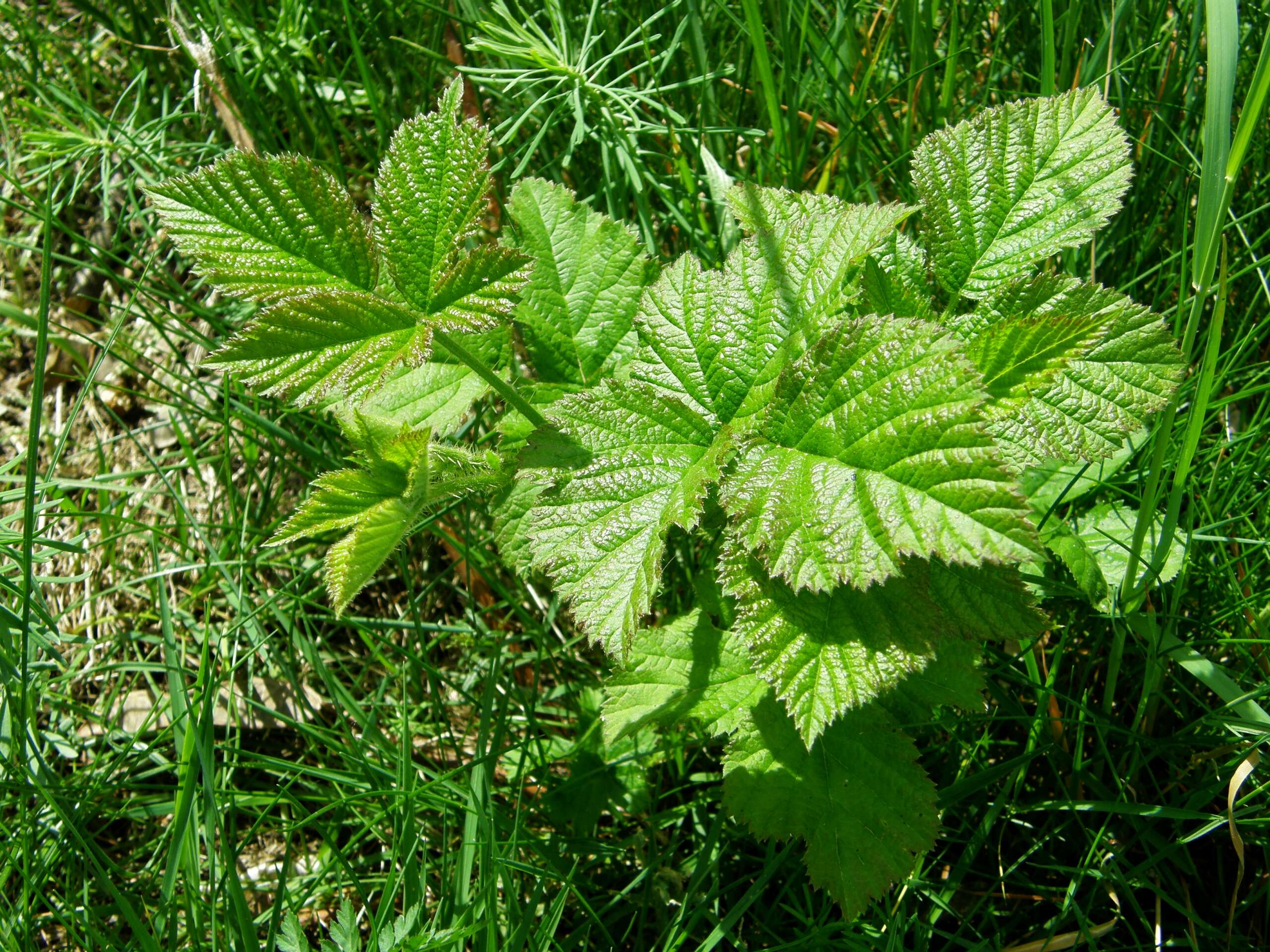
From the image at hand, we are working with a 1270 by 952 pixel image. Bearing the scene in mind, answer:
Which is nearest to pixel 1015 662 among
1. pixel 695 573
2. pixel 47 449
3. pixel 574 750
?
pixel 695 573

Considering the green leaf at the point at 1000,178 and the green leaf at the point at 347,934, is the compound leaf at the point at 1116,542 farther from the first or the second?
the green leaf at the point at 347,934

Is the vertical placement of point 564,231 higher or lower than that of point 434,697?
higher

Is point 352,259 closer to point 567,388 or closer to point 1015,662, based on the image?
point 567,388

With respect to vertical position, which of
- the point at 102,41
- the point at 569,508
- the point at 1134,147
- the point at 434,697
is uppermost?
the point at 102,41

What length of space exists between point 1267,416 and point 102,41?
10.5ft

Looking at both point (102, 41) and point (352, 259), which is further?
point (102, 41)

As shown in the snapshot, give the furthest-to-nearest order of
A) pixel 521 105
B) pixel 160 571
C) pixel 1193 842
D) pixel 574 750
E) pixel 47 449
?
pixel 47 449 → pixel 521 105 → pixel 160 571 → pixel 574 750 → pixel 1193 842

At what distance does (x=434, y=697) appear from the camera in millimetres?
2098

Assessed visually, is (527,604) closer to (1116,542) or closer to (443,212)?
(443,212)

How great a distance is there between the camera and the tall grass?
1.75 m

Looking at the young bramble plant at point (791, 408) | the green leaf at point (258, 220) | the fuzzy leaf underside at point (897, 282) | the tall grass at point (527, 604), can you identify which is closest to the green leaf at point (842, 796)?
the young bramble plant at point (791, 408)

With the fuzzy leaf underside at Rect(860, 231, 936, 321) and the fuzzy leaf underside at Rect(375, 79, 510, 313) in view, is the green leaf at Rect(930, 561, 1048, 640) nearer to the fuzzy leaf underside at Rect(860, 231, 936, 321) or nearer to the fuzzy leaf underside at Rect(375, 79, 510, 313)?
the fuzzy leaf underside at Rect(860, 231, 936, 321)

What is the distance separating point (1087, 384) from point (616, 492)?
683 mm

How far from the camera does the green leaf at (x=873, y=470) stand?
117 centimetres
